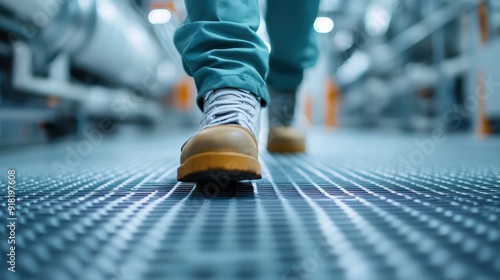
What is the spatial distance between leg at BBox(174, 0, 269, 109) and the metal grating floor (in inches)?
8.1

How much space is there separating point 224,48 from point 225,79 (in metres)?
0.08

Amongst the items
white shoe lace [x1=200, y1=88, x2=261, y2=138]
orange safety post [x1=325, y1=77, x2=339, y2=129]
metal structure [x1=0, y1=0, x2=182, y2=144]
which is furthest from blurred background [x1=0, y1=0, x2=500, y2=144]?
orange safety post [x1=325, y1=77, x2=339, y2=129]

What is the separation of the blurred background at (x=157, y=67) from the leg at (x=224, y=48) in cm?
120

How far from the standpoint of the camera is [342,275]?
391 millimetres

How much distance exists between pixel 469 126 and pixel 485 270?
3.54m

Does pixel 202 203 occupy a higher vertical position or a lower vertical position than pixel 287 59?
lower

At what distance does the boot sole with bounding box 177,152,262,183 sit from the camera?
2.42 feet

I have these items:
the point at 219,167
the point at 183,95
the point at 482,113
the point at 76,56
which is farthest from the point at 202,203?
the point at 183,95

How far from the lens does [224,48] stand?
888mm

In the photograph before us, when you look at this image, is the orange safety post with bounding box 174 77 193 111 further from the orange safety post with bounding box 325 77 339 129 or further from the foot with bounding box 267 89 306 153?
the foot with bounding box 267 89 306 153

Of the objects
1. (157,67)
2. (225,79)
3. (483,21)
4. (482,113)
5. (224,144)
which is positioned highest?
(483,21)

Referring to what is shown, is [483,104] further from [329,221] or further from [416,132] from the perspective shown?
[329,221]

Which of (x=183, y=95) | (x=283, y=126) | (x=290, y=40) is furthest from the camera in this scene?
(x=183, y=95)

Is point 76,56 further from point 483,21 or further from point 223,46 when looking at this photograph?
point 483,21
